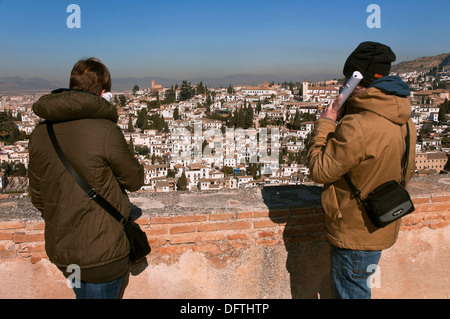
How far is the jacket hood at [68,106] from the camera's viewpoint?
104 centimetres

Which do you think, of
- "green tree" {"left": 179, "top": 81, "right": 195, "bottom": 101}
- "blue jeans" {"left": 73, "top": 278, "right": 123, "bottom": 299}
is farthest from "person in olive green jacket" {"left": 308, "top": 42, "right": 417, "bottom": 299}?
"green tree" {"left": 179, "top": 81, "right": 195, "bottom": 101}

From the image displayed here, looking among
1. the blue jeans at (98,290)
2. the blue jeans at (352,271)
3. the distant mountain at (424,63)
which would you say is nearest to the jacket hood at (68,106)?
the blue jeans at (98,290)

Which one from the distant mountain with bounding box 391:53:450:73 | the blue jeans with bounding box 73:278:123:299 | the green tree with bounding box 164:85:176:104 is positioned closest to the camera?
the blue jeans with bounding box 73:278:123:299

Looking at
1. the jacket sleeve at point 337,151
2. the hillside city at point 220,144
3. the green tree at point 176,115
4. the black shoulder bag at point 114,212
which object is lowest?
the hillside city at point 220,144

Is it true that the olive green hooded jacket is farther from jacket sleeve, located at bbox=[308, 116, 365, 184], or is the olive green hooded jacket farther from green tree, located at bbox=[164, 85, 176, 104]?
green tree, located at bbox=[164, 85, 176, 104]

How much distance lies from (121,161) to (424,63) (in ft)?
505

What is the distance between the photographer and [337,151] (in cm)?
112

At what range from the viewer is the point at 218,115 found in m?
51.7

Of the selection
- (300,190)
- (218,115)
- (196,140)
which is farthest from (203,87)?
(300,190)

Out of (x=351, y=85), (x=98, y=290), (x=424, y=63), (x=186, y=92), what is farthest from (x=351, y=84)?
(x=424, y=63)

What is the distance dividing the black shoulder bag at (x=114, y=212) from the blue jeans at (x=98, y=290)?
0.11 m

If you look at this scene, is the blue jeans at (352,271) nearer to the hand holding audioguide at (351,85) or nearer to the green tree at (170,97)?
the hand holding audioguide at (351,85)

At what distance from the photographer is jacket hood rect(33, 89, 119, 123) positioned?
1.04 metres

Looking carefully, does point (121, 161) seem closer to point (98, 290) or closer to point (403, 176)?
point (98, 290)
